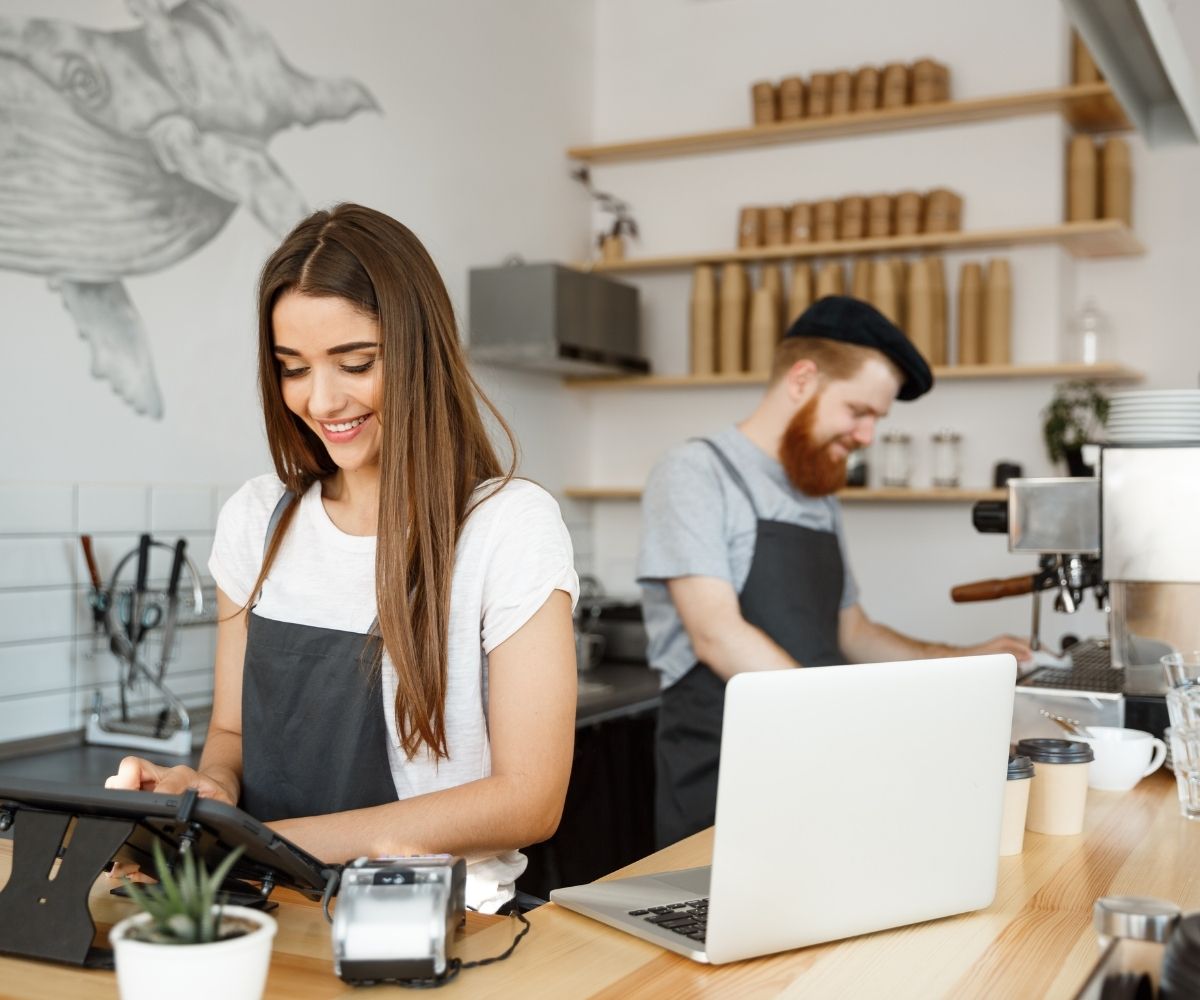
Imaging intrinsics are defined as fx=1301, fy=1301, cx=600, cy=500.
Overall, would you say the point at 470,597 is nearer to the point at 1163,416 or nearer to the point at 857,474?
the point at 1163,416

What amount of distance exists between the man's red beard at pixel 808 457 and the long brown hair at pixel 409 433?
3.57ft

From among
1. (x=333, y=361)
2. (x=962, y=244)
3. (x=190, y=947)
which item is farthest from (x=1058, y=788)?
(x=962, y=244)

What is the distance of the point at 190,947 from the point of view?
0.88m

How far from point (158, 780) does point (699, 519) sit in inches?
48.8

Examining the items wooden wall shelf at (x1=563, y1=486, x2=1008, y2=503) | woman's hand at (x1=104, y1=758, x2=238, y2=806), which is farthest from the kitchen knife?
wooden wall shelf at (x1=563, y1=486, x2=1008, y2=503)

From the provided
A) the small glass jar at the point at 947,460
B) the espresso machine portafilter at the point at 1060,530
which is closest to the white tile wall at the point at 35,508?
the espresso machine portafilter at the point at 1060,530

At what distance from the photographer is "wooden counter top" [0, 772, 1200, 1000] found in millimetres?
1078

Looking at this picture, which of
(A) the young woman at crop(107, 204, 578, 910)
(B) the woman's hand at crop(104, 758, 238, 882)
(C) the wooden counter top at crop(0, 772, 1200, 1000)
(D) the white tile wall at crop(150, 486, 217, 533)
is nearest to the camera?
(C) the wooden counter top at crop(0, 772, 1200, 1000)

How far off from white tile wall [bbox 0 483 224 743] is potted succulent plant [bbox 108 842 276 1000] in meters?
1.94

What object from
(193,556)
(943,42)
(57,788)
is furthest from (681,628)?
(943,42)

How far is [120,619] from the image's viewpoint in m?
2.77

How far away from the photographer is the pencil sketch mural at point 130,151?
8.82 feet

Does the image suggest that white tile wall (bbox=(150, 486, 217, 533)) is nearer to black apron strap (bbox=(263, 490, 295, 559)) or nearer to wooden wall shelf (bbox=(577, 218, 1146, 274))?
black apron strap (bbox=(263, 490, 295, 559))

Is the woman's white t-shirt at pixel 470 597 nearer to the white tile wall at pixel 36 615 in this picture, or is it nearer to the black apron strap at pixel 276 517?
the black apron strap at pixel 276 517
